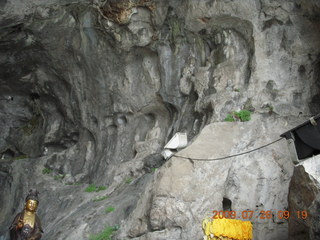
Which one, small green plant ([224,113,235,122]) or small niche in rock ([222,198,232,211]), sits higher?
small green plant ([224,113,235,122])

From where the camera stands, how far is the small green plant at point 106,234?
9812 millimetres

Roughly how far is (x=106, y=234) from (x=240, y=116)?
14.7ft

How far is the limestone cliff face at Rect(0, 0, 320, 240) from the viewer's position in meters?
9.09

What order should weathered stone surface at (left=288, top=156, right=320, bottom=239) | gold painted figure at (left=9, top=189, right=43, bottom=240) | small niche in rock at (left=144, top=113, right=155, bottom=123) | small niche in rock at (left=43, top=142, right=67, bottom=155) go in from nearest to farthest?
weathered stone surface at (left=288, top=156, right=320, bottom=239)
gold painted figure at (left=9, top=189, right=43, bottom=240)
small niche in rock at (left=144, top=113, right=155, bottom=123)
small niche in rock at (left=43, top=142, right=67, bottom=155)

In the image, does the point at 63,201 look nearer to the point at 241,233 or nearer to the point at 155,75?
the point at 155,75

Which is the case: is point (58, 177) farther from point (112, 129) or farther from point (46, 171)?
point (112, 129)

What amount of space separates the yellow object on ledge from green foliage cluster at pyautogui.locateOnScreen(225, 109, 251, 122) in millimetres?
2854

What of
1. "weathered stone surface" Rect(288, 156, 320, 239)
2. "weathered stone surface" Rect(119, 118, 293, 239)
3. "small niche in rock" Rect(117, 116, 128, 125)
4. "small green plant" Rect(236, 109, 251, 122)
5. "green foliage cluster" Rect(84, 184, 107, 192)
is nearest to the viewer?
"weathered stone surface" Rect(288, 156, 320, 239)

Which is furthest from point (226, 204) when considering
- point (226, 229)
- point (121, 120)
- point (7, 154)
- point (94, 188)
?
point (7, 154)

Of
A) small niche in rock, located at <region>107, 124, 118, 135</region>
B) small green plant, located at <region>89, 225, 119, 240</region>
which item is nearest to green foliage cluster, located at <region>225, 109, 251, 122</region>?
small green plant, located at <region>89, 225, 119, 240</region>

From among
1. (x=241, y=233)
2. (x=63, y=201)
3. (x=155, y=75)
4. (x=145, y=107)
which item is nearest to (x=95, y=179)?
(x=63, y=201)
